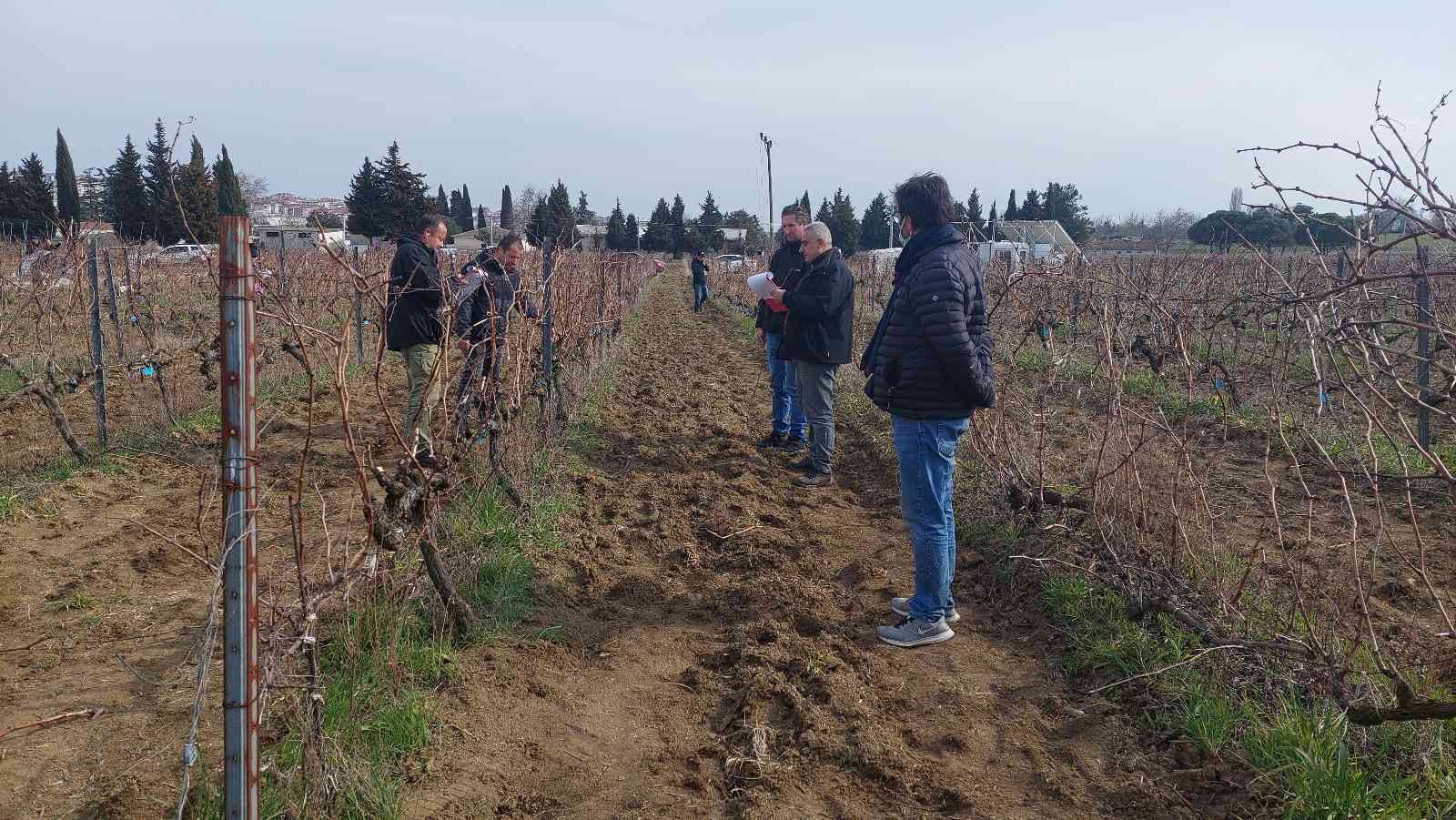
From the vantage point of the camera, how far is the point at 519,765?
272 centimetres

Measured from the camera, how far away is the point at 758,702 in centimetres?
307

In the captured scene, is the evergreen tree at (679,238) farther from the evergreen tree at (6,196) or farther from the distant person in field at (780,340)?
the distant person in field at (780,340)

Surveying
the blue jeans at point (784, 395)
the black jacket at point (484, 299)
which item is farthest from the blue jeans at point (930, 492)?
the blue jeans at point (784, 395)

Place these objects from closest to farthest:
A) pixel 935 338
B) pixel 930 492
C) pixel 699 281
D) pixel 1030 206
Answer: pixel 935 338 → pixel 930 492 → pixel 699 281 → pixel 1030 206

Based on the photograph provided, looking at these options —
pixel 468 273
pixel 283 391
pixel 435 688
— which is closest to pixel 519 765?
pixel 435 688

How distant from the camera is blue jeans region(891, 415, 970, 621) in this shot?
11.1 feet

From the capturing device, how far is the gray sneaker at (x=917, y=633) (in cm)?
352

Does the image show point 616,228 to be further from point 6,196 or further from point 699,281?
point 699,281

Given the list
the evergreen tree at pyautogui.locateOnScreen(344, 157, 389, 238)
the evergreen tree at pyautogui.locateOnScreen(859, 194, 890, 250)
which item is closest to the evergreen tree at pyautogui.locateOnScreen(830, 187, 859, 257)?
the evergreen tree at pyautogui.locateOnScreen(859, 194, 890, 250)

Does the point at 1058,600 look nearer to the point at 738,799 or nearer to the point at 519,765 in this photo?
the point at 738,799

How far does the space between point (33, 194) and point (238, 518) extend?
118 feet

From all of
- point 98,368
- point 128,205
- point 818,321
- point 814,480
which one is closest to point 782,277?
point 818,321

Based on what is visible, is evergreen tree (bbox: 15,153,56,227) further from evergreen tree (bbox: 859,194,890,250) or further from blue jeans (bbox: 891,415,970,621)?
evergreen tree (bbox: 859,194,890,250)

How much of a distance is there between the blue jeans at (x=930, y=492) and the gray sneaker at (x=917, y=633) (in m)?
0.08
